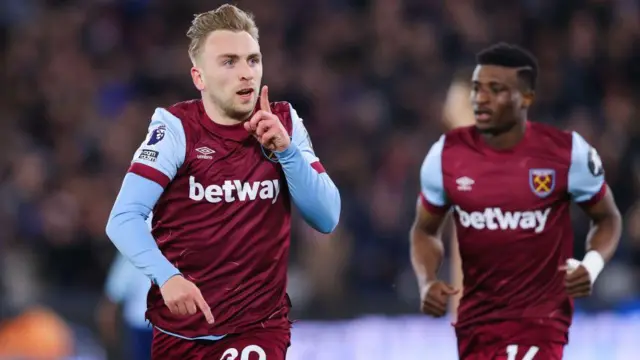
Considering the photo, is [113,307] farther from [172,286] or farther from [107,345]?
[172,286]

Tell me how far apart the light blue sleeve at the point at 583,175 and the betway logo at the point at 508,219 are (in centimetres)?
18

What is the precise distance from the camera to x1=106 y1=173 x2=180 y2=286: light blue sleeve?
4934mm

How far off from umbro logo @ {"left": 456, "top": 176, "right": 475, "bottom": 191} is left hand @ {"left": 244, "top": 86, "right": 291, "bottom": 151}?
62.0 inches

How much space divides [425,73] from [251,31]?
807 centimetres

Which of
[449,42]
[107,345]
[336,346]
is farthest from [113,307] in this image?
[449,42]

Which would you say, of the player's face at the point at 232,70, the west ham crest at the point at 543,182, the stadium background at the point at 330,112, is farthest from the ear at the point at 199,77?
the stadium background at the point at 330,112

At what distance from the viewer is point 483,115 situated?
20.7 feet

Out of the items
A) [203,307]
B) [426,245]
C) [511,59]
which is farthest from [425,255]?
[203,307]

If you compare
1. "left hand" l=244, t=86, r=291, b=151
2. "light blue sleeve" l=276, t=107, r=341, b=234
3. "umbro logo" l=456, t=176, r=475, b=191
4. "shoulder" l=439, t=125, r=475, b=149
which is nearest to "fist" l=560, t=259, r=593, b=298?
"umbro logo" l=456, t=176, r=475, b=191

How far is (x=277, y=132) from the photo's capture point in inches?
195

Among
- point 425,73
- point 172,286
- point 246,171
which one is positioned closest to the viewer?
point 172,286

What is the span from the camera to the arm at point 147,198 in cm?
495

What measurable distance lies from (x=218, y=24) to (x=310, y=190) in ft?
2.59

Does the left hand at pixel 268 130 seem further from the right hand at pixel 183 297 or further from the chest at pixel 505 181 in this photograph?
the chest at pixel 505 181
